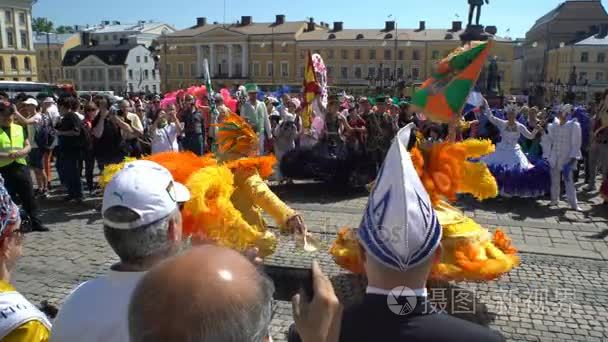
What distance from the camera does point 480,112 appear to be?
1155 centimetres

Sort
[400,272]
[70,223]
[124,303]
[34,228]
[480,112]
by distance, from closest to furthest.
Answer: [400,272] → [124,303] → [34,228] → [70,223] → [480,112]

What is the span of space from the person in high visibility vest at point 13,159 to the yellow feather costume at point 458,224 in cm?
440

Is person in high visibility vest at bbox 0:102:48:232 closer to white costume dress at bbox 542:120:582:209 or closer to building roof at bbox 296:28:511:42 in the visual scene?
white costume dress at bbox 542:120:582:209

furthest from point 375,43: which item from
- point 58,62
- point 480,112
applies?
point 480,112

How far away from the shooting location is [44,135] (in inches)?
351

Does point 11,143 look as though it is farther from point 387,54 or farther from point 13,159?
point 387,54

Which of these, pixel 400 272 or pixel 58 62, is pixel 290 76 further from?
pixel 400 272

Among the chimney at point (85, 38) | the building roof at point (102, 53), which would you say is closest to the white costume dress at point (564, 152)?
the building roof at point (102, 53)

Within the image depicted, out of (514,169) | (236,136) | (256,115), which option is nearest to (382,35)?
(256,115)

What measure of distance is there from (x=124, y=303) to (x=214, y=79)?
8636 centimetres

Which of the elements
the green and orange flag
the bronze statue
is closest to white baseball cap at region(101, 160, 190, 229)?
the green and orange flag

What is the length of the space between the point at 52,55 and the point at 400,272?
103790 millimetres

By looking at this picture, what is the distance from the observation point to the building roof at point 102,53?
86.1 meters

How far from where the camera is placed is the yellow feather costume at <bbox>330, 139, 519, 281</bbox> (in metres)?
4.14
